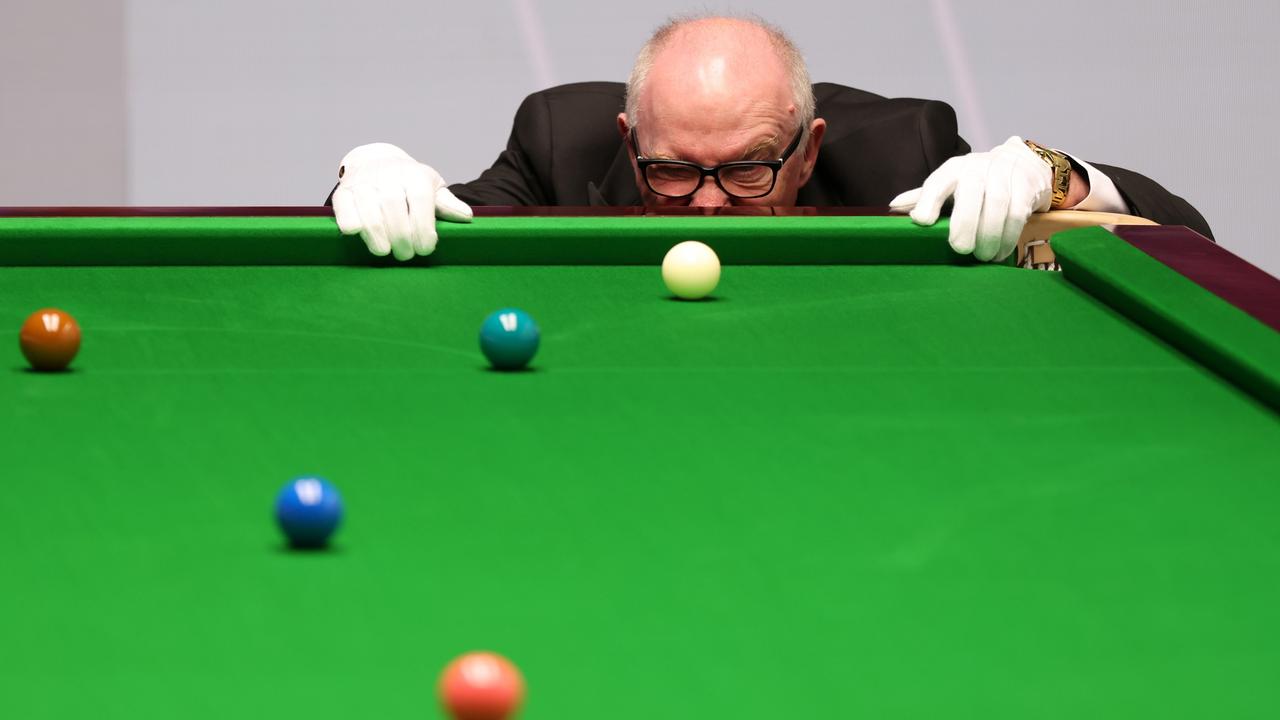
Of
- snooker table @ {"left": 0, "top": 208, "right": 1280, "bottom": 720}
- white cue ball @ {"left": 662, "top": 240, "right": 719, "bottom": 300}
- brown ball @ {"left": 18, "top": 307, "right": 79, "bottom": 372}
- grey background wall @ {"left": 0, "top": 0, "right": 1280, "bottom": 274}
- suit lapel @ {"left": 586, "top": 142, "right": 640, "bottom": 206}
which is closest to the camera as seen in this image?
snooker table @ {"left": 0, "top": 208, "right": 1280, "bottom": 720}

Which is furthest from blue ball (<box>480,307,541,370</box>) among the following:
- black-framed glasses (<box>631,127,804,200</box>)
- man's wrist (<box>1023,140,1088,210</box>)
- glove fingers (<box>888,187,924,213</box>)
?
man's wrist (<box>1023,140,1088,210</box>)

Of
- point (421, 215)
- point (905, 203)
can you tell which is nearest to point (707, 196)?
point (905, 203)

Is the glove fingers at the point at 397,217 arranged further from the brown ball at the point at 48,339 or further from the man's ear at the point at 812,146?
the man's ear at the point at 812,146

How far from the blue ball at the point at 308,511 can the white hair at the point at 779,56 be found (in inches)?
83.9

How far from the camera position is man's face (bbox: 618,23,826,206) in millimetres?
3014

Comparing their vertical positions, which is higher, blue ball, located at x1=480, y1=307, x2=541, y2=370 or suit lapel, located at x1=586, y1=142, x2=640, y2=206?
suit lapel, located at x1=586, y1=142, x2=640, y2=206

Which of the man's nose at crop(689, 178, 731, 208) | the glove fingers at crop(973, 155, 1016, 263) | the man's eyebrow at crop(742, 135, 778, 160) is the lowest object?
the glove fingers at crop(973, 155, 1016, 263)

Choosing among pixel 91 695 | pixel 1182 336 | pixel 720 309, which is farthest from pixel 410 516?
pixel 1182 336

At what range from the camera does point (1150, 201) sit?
10.4 feet

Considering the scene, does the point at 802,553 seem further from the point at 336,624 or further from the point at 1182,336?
the point at 1182,336

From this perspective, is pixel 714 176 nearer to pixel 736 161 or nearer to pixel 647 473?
pixel 736 161

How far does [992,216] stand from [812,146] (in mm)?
1011

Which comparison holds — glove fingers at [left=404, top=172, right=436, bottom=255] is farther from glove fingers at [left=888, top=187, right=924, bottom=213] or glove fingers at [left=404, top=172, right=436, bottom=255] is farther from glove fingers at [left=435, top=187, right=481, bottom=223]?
glove fingers at [left=888, top=187, right=924, bottom=213]

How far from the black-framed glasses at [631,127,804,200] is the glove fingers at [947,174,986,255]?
0.63 metres
